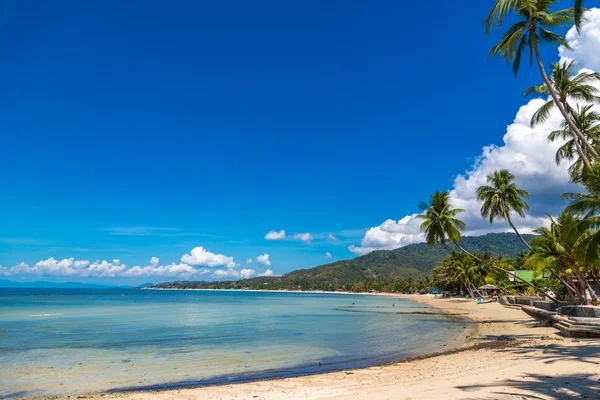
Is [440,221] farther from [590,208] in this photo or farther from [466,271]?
[466,271]

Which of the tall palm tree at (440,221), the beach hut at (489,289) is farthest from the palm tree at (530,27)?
the beach hut at (489,289)

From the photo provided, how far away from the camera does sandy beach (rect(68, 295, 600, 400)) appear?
7629 mm

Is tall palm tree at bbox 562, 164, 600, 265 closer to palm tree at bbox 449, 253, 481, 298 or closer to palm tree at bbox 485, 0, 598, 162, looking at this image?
palm tree at bbox 485, 0, 598, 162

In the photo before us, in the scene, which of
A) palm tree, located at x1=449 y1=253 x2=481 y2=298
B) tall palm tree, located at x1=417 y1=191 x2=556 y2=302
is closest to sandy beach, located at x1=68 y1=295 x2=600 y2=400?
tall palm tree, located at x1=417 y1=191 x2=556 y2=302

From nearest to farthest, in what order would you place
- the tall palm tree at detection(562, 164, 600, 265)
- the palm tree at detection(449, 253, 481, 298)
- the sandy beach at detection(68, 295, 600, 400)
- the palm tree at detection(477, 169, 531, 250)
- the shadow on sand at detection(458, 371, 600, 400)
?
the shadow on sand at detection(458, 371, 600, 400) < the sandy beach at detection(68, 295, 600, 400) < the tall palm tree at detection(562, 164, 600, 265) < the palm tree at detection(477, 169, 531, 250) < the palm tree at detection(449, 253, 481, 298)

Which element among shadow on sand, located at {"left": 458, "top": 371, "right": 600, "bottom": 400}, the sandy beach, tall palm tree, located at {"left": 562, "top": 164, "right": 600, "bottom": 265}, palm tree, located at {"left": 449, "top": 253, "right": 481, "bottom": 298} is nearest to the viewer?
shadow on sand, located at {"left": 458, "top": 371, "right": 600, "bottom": 400}

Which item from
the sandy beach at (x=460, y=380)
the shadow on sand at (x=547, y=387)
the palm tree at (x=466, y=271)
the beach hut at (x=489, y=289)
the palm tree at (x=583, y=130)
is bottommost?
the beach hut at (x=489, y=289)

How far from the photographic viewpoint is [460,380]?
29.6ft

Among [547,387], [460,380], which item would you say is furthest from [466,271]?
[547,387]

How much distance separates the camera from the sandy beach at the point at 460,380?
7.63m

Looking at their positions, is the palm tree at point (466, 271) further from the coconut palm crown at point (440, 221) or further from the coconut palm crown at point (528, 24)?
the coconut palm crown at point (528, 24)

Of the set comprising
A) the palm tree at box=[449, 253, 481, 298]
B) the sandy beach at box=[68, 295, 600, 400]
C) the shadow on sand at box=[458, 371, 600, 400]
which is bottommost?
the sandy beach at box=[68, 295, 600, 400]

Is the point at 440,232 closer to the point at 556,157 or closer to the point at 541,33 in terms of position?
the point at 556,157

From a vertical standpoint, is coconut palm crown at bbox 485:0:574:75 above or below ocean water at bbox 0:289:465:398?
above
